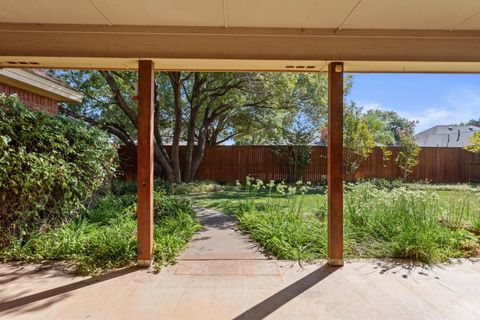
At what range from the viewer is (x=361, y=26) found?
3.61 meters

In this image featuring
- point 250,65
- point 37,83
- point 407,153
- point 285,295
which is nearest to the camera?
point 285,295

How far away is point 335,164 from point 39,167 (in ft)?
12.3

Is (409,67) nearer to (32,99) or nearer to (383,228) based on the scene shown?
(383,228)

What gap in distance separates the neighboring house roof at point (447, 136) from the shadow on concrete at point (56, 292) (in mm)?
27175

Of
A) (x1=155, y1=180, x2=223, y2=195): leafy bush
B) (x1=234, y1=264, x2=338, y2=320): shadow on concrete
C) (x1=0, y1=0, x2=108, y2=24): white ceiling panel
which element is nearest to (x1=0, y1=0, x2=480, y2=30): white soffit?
(x1=0, y1=0, x2=108, y2=24): white ceiling panel

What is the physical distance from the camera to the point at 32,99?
642cm

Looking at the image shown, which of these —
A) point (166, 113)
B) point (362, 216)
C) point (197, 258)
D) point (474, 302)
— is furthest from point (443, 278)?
point (166, 113)

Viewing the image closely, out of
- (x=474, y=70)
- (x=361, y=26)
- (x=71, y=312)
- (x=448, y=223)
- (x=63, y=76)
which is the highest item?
(x=63, y=76)

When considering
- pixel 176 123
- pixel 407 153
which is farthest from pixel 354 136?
pixel 176 123

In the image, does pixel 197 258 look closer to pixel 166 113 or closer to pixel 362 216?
pixel 362 216

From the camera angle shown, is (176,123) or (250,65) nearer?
(250,65)

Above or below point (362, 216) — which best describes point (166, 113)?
above

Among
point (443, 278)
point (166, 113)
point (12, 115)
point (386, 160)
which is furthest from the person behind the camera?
point (166, 113)

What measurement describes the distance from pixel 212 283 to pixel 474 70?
4.18 m
